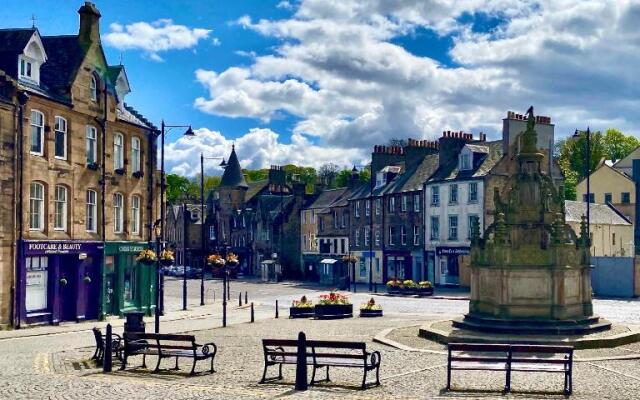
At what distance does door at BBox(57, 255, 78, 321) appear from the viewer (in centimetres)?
3447

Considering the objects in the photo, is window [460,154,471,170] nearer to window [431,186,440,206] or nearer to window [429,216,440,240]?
window [431,186,440,206]

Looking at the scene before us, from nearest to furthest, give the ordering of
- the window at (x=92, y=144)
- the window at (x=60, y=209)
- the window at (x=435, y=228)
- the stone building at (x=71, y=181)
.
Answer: the stone building at (x=71, y=181), the window at (x=60, y=209), the window at (x=92, y=144), the window at (x=435, y=228)

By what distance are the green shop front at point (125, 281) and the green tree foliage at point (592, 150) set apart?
6421 centimetres

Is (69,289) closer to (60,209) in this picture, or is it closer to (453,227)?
(60,209)

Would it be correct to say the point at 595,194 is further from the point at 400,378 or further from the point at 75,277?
the point at 400,378

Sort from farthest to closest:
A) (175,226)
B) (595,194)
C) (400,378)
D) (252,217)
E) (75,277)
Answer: (175,226), (252,217), (595,194), (75,277), (400,378)

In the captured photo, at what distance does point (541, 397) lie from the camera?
14938mm

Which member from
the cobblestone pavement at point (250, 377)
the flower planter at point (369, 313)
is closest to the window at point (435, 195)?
the flower planter at point (369, 313)

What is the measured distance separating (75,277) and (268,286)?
116 ft

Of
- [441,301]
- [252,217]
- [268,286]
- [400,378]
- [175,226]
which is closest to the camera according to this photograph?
[400,378]

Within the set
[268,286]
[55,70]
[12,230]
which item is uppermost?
[55,70]

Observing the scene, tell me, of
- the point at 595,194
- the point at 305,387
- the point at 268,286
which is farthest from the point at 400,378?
the point at 595,194

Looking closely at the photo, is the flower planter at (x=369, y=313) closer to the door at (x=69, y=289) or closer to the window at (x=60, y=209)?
the door at (x=69, y=289)

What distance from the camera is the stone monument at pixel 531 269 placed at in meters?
24.0
